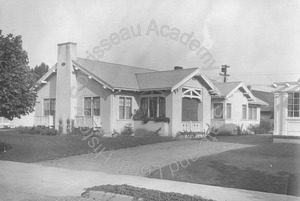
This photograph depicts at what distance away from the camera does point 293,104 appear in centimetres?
1880

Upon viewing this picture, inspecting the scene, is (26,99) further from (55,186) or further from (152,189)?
(152,189)

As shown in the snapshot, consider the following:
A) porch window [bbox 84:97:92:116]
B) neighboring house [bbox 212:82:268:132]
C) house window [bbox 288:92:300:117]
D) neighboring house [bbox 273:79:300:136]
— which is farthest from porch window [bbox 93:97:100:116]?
house window [bbox 288:92:300:117]

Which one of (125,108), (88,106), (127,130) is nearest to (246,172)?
(127,130)

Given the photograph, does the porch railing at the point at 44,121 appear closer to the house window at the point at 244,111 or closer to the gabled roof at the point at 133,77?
the gabled roof at the point at 133,77

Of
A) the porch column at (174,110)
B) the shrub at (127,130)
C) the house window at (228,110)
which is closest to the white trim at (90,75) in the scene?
the shrub at (127,130)

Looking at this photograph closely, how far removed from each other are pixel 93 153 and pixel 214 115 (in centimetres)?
1617

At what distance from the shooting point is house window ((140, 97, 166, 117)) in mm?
23906

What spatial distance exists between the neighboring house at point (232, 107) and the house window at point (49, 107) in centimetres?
1203

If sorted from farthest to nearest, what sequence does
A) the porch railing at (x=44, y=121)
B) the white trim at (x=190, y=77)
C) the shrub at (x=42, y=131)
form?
1. the porch railing at (x=44, y=121)
2. the shrub at (x=42, y=131)
3. the white trim at (x=190, y=77)

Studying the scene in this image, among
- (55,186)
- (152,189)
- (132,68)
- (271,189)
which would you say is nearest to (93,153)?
(55,186)

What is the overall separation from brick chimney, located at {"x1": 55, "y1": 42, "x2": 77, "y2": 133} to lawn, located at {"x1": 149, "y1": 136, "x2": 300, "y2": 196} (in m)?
14.3

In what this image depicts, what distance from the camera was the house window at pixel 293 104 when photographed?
18.7 metres

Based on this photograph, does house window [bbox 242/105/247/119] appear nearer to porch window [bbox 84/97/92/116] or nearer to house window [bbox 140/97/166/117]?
house window [bbox 140/97/166/117]

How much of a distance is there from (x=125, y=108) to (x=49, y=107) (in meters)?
6.82
